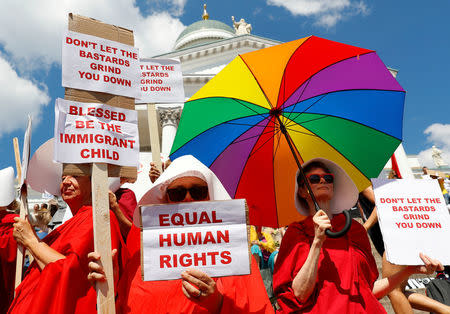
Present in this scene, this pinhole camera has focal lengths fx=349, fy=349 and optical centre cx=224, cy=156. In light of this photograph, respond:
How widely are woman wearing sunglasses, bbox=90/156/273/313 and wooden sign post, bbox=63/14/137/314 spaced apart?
73mm

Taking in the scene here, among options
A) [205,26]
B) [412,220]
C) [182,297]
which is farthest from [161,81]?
[205,26]

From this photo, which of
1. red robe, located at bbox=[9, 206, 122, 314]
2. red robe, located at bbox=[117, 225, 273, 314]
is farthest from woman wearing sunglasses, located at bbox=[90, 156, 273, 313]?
red robe, located at bbox=[9, 206, 122, 314]

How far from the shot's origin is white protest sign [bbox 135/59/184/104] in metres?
4.00

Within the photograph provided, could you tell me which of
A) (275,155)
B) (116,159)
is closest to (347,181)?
(275,155)

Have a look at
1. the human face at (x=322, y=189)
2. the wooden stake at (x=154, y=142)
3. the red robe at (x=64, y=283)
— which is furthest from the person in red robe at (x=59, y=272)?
the human face at (x=322, y=189)

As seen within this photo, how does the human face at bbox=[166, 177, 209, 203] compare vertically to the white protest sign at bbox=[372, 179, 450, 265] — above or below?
above

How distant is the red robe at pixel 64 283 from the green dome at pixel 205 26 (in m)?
46.4

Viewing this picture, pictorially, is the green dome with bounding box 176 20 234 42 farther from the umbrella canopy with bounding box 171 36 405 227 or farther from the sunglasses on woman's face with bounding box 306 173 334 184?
the sunglasses on woman's face with bounding box 306 173 334 184

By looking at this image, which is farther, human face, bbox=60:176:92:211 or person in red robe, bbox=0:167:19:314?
person in red robe, bbox=0:167:19:314

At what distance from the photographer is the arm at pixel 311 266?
6.81 ft

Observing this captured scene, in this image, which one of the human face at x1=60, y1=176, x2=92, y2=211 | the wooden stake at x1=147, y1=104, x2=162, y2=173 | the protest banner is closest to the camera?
the protest banner

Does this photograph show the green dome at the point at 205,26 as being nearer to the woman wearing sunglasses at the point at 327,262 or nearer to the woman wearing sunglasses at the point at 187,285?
the woman wearing sunglasses at the point at 327,262

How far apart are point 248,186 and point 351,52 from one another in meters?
1.56

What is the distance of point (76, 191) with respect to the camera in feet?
8.91
